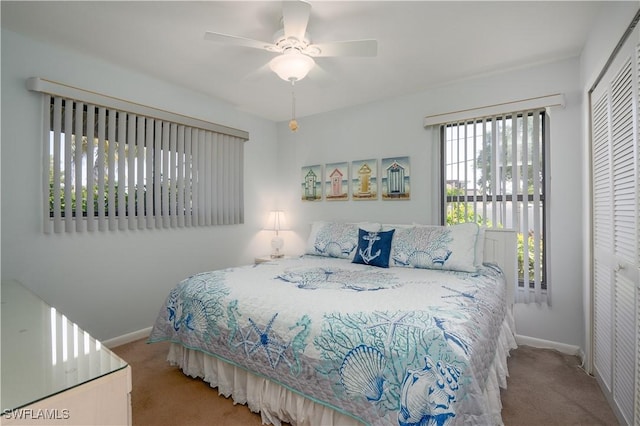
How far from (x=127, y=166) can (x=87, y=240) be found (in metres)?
0.72

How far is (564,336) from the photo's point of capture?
2.67 metres

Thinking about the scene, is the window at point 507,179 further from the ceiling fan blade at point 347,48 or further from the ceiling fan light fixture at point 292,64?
the ceiling fan light fixture at point 292,64

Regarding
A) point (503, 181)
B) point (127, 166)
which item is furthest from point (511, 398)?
point (127, 166)

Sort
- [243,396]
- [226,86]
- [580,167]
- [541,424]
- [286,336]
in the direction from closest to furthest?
1. [286,336]
2. [541,424]
3. [243,396]
4. [580,167]
5. [226,86]

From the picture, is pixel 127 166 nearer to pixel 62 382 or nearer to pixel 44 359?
pixel 44 359

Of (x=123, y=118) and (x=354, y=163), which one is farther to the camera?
(x=354, y=163)

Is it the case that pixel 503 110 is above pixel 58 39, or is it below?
below

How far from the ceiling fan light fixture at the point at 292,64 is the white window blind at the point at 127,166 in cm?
152

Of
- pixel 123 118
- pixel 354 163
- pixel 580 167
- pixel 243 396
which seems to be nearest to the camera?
pixel 243 396

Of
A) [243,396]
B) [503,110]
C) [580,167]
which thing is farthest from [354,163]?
[243,396]

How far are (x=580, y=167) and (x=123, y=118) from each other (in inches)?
154

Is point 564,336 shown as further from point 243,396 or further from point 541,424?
point 243,396

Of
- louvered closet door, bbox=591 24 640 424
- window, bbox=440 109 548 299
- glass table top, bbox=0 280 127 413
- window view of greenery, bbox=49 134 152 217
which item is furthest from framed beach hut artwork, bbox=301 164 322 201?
glass table top, bbox=0 280 127 413

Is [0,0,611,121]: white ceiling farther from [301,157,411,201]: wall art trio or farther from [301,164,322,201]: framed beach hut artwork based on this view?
[301,164,322,201]: framed beach hut artwork
